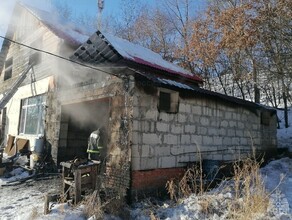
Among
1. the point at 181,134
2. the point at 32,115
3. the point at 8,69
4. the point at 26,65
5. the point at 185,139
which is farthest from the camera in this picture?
the point at 8,69

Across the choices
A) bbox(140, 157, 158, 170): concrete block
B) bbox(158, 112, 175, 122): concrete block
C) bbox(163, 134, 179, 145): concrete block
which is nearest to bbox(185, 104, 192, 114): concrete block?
bbox(158, 112, 175, 122): concrete block

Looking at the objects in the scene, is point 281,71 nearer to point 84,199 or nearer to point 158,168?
point 158,168

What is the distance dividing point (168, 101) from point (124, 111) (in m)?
1.39

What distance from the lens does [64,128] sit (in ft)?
33.1

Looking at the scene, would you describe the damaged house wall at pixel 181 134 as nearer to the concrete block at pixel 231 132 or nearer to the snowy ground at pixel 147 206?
the concrete block at pixel 231 132

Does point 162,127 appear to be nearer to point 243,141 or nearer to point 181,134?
point 181,134

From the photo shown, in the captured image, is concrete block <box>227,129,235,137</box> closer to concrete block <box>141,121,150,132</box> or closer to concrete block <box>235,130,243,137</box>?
concrete block <box>235,130,243,137</box>

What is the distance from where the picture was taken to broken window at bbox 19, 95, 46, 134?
11.4m

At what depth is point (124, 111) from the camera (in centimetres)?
681

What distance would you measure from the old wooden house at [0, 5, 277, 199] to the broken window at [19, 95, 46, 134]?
43 mm

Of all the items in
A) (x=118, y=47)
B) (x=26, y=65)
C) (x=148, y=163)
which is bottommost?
(x=148, y=163)

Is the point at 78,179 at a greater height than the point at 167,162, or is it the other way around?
the point at 167,162

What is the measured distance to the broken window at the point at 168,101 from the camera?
734cm

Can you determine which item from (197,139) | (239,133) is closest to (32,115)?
(197,139)
